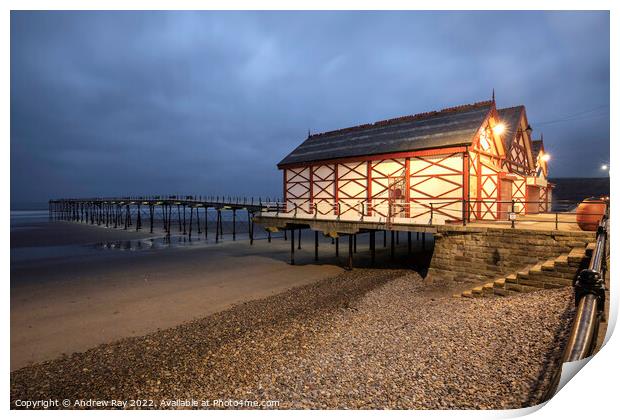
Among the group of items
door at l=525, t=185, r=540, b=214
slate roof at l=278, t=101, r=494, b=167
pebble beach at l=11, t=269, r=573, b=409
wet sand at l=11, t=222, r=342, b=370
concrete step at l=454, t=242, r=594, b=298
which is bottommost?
wet sand at l=11, t=222, r=342, b=370

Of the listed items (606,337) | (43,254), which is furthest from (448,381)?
(43,254)

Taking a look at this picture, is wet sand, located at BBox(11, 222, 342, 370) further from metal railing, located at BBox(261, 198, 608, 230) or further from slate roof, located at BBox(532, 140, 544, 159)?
slate roof, located at BBox(532, 140, 544, 159)

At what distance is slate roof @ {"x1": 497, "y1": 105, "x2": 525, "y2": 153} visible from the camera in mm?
17388

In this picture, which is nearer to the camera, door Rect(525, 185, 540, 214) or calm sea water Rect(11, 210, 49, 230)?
door Rect(525, 185, 540, 214)

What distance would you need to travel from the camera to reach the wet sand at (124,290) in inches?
364

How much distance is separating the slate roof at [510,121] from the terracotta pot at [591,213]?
8.87 meters

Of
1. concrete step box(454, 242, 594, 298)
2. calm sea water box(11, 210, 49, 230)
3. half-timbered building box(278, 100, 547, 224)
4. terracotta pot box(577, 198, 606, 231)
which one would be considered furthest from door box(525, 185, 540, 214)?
calm sea water box(11, 210, 49, 230)

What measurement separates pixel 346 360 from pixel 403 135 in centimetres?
1361

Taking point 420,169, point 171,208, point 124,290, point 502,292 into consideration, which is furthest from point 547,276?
point 171,208

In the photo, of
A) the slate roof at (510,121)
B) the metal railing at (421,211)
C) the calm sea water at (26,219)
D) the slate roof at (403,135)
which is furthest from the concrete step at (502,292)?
the calm sea water at (26,219)

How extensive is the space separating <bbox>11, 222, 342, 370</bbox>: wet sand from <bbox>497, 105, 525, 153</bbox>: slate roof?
1275 centimetres

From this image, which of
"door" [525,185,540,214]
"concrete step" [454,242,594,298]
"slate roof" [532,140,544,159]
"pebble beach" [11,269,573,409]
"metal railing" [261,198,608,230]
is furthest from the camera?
"slate roof" [532,140,544,159]

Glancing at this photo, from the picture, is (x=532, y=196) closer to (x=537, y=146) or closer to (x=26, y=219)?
(x=537, y=146)

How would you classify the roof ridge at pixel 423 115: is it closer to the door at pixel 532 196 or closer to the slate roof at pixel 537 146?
the door at pixel 532 196
